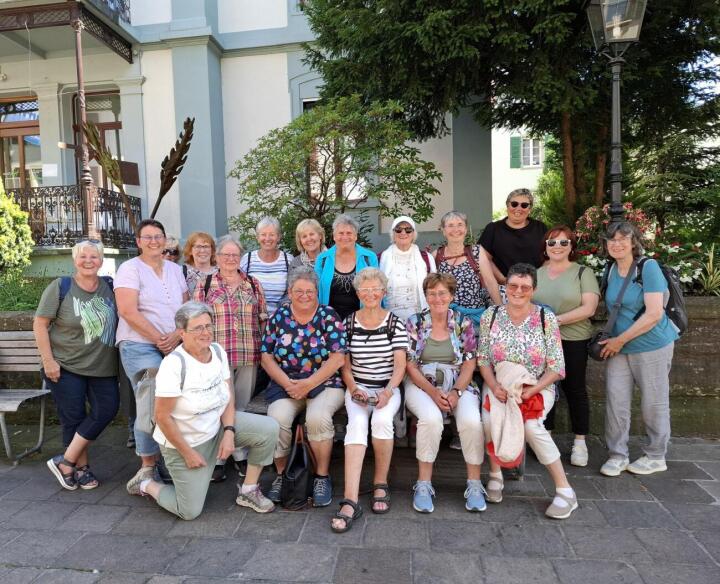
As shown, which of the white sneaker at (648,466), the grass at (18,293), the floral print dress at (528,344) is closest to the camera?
the floral print dress at (528,344)

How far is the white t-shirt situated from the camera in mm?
3061

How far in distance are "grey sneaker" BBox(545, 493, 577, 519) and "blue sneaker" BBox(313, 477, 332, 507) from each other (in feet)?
4.59

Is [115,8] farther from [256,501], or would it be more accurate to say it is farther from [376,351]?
[256,501]

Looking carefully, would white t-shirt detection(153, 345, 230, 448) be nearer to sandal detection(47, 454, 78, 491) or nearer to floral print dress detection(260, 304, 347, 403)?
floral print dress detection(260, 304, 347, 403)

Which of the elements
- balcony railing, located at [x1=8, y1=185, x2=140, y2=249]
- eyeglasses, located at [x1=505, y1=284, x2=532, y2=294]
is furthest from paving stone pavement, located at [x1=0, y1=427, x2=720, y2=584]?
balcony railing, located at [x1=8, y1=185, x2=140, y2=249]

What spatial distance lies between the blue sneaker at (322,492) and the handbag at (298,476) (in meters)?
0.05

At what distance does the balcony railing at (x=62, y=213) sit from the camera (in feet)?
31.4

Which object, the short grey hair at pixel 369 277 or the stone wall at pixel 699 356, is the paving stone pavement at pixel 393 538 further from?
the short grey hair at pixel 369 277

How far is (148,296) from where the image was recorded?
12.2 ft

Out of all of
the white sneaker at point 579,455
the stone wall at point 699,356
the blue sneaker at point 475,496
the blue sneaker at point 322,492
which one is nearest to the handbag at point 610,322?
the white sneaker at point 579,455

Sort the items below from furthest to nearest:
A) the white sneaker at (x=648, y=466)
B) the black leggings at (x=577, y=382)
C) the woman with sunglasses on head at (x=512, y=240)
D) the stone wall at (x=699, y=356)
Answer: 1. the stone wall at (x=699, y=356)
2. the woman with sunglasses on head at (x=512, y=240)
3. the black leggings at (x=577, y=382)
4. the white sneaker at (x=648, y=466)

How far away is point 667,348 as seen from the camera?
368cm

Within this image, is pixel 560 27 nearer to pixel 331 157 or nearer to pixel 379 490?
pixel 331 157

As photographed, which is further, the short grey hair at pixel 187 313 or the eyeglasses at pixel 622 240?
the eyeglasses at pixel 622 240
